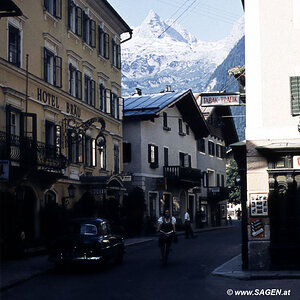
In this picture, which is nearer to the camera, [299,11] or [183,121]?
[299,11]

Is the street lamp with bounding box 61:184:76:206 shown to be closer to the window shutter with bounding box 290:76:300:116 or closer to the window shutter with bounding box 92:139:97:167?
the window shutter with bounding box 92:139:97:167

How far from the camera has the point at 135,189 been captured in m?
37.2

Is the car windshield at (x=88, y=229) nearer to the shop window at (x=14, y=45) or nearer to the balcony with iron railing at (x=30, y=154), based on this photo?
the balcony with iron railing at (x=30, y=154)

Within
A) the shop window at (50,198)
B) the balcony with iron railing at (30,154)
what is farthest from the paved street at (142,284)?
the shop window at (50,198)

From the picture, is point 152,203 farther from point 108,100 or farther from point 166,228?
point 166,228

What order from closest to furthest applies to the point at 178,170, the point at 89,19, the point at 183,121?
the point at 89,19 < the point at 178,170 < the point at 183,121

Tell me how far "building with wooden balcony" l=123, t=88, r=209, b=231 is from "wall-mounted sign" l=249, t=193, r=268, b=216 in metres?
21.1

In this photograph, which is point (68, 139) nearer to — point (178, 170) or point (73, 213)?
point (73, 213)

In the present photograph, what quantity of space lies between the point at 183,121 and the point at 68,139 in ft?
71.0

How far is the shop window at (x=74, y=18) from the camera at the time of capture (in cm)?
2950

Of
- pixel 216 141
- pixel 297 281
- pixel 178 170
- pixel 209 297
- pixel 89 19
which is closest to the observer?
pixel 209 297

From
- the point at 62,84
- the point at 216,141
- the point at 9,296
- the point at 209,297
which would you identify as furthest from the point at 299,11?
the point at 216,141

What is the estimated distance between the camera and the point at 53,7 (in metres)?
27.6

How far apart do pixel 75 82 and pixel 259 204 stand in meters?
15.8
